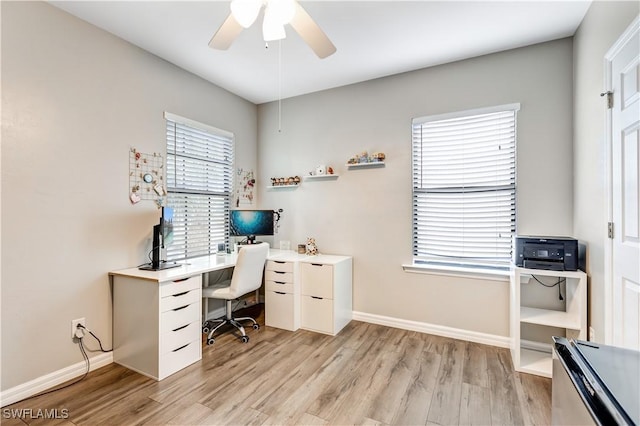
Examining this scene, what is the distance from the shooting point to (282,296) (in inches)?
123

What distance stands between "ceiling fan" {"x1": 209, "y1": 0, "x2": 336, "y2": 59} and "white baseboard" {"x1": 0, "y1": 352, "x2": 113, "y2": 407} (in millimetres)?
2549

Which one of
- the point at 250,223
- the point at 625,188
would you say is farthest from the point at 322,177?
the point at 625,188

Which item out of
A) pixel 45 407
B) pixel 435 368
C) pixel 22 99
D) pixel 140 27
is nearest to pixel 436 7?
pixel 140 27

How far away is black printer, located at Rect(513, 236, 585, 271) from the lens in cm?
217

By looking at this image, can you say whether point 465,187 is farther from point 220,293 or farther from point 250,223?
point 220,293

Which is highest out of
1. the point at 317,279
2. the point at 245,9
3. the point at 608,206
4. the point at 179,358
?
the point at 245,9

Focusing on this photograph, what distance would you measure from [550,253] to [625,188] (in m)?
0.75

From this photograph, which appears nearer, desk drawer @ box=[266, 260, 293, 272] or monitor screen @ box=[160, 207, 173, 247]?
monitor screen @ box=[160, 207, 173, 247]

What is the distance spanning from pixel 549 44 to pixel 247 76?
2.88 metres

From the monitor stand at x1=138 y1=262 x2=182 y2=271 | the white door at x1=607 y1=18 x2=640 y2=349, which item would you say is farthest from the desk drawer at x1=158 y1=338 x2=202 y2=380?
the white door at x1=607 y1=18 x2=640 y2=349

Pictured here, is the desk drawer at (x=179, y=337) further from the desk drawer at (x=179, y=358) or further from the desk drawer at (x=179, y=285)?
the desk drawer at (x=179, y=285)

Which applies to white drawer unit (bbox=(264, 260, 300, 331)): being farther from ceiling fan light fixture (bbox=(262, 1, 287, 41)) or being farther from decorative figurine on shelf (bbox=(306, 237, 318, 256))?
ceiling fan light fixture (bbox=(262, 1, 287, 41))

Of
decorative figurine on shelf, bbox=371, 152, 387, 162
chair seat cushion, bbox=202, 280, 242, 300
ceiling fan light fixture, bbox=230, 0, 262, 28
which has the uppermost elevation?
ceiling fan light fixture, bbox=230, 0, 262, 28

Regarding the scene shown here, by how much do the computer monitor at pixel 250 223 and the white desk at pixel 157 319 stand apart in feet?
2.70
